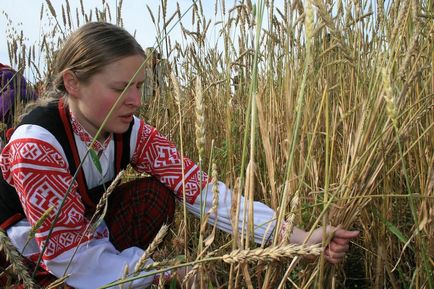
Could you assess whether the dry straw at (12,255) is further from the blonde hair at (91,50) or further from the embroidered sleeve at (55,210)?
the blonde hair at (91,50)

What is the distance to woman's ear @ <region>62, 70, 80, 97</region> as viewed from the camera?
139 cm

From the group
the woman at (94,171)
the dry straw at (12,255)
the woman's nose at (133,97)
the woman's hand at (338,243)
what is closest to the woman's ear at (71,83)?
the woman at (94,171)

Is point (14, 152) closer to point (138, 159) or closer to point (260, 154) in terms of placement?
point (138, 159)

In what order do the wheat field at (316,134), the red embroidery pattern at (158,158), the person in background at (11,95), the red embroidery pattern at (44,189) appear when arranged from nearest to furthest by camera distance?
the wheat field at (316,134) < the red embroidery pattern at (44,189) < the red embroidery pattern at (158,158) < the person in background at (11,95)

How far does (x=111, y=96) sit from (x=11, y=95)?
1.05 metres

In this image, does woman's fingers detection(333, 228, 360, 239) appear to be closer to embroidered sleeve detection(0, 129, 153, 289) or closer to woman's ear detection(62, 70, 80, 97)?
embroidered sleeve detection(0, 129, 153, 289)

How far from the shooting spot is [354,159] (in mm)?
955

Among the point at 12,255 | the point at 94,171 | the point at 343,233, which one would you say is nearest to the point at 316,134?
the point at 343,233

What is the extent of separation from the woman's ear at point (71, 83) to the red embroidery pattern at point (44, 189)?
203 mm

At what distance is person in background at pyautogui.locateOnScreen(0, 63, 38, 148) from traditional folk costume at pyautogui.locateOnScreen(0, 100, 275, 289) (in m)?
0.73

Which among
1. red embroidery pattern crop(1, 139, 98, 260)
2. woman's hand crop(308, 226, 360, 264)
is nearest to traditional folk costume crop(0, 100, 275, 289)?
red embroidery pattern crop(1, 139, 98, 260)

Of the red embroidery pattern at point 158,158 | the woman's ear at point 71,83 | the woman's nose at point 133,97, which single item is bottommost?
the red embroidery pattern at point 158,158

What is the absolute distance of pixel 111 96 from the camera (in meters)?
1.32

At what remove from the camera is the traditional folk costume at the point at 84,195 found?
3.92ft
